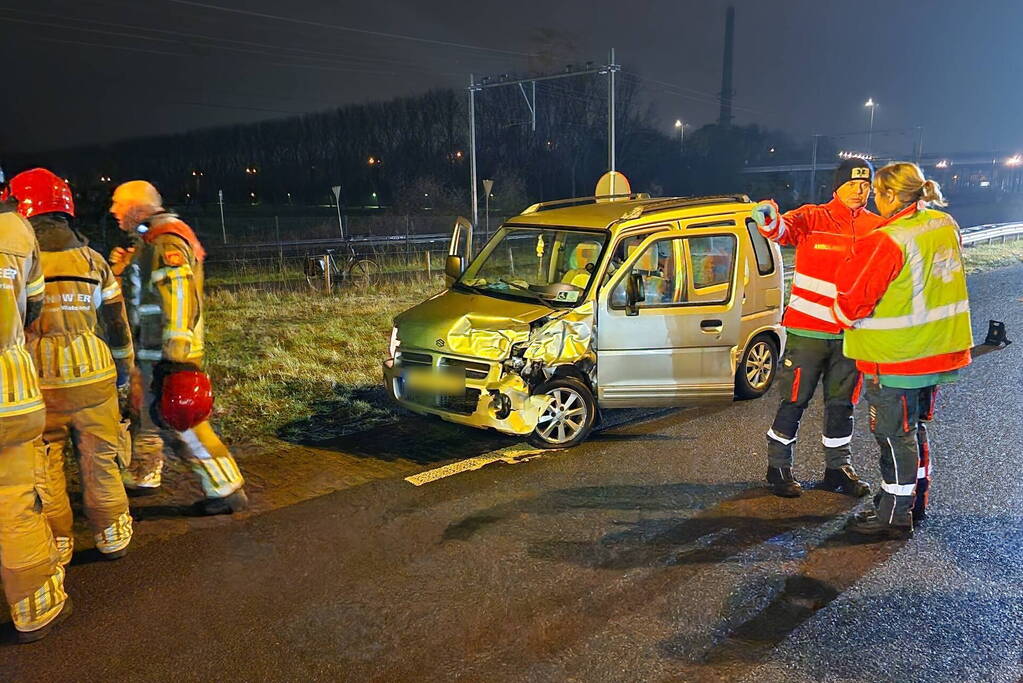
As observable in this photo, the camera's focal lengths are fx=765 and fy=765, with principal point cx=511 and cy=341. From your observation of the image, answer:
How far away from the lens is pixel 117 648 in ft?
11.0

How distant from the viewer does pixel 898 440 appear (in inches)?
170

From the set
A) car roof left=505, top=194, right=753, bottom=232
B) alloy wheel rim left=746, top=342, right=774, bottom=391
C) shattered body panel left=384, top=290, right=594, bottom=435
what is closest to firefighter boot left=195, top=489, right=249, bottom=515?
shattered body panel left=384, top=290, right=594, bottom=435

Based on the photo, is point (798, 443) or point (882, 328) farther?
point (798, 443)

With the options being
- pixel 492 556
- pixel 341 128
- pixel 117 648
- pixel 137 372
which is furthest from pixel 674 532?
pixel 341 128

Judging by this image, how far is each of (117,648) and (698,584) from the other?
8.90ft

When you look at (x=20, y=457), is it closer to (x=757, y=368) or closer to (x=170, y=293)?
(x=170, y=293)

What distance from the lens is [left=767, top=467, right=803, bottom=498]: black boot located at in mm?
4965

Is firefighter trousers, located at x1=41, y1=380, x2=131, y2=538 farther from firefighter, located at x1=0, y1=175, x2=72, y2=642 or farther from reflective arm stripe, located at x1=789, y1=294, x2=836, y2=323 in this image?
reflective arm stripe, located at x1=789, y1=294, x2=836, y2=323

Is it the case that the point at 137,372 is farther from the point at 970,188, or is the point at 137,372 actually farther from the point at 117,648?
the point at 970,188

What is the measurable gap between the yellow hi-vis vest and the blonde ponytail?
0.09 m

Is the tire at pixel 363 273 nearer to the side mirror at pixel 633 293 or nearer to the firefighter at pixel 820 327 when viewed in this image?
the side mirror at pixel 633 293

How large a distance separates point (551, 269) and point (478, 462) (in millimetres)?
2035

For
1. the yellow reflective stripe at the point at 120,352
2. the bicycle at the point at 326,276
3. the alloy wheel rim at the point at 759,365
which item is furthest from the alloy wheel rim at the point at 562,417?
the bicycle at the point at 326,276

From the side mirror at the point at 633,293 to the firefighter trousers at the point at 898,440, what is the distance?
199 cm
